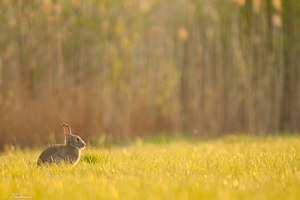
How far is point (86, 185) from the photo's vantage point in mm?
4949

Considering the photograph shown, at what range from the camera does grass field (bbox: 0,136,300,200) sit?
4.59 metres

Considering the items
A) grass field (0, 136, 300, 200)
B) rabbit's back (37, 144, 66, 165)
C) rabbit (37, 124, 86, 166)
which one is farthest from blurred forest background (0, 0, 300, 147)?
grass field (0, 136, 300, 200)

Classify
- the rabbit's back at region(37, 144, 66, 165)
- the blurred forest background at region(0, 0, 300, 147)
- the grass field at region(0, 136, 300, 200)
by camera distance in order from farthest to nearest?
the blurred forest background at region(0, 0, 300, 147), the rabbit's back at region(37, 144, 66, 165), the grass field at region(0, 136, 300, 200)

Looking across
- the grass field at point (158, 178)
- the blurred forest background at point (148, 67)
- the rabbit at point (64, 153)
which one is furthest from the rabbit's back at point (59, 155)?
the blurred forest background at point (148, 67)

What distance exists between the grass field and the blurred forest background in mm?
3858

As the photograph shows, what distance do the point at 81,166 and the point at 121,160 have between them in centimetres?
64

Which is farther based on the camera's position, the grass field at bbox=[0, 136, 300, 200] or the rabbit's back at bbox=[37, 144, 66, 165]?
the rabbit's back at bbox=[37, 144, 66, 165]

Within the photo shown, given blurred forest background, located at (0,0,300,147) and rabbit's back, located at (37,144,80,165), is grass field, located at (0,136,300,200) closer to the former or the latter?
rabbit's back, located at (37,144,80,165)

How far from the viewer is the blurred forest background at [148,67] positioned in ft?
35.5

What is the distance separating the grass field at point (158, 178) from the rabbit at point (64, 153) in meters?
0.12

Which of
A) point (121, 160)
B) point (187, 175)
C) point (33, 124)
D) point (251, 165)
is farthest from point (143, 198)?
point (33, 124)

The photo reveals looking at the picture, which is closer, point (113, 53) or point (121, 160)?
point (121, 160)

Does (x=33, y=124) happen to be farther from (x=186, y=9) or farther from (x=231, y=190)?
(x=231, y=190)

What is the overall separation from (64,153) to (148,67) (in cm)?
632
